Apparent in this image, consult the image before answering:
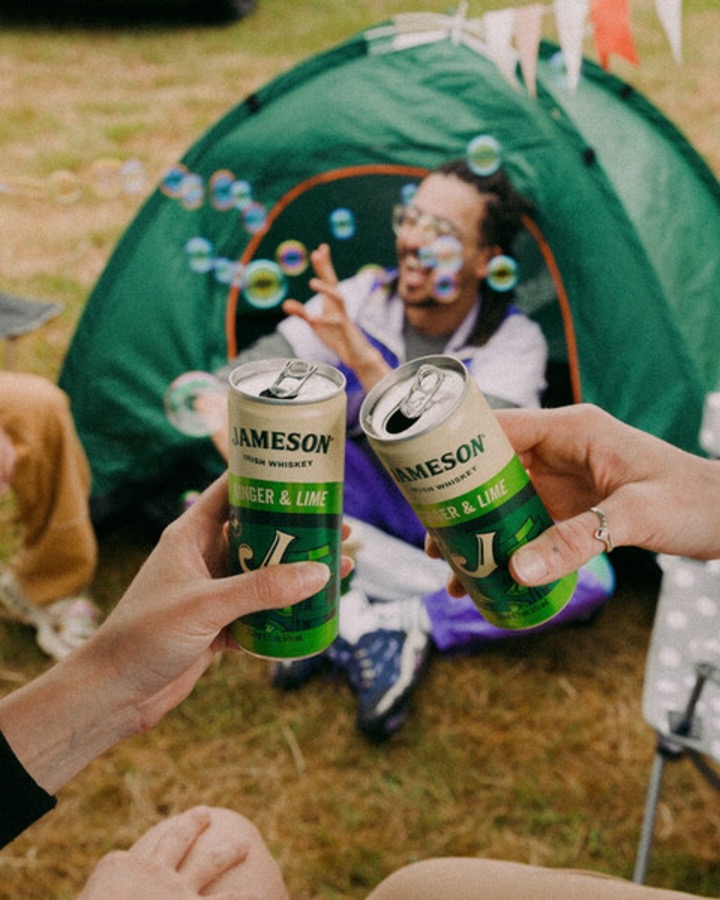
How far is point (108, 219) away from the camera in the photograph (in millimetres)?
3998

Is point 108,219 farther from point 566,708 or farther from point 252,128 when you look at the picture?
point 566,708

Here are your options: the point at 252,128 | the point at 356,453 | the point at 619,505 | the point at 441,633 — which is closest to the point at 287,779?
the point at 441,633

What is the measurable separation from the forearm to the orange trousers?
1029mm

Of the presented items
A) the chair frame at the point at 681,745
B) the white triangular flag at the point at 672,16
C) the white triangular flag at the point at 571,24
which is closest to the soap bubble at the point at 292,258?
the white triangular flag at the point at 571,24

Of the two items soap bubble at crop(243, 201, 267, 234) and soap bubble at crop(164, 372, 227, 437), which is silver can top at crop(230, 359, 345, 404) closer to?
soap bubble at crop(164, 372, 227, 437)

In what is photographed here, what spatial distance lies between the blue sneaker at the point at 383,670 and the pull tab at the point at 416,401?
1.20 meters

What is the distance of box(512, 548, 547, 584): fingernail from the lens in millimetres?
1027

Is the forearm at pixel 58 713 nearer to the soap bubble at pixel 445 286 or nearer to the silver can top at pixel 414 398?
the silver can top at pixel 414 398

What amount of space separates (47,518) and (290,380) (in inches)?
54.2

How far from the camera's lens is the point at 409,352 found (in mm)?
2369

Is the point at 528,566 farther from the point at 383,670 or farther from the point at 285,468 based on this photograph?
the point at 383,670

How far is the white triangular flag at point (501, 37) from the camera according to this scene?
1.92 meters

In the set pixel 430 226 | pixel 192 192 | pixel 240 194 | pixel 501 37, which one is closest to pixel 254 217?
pixel 240 194

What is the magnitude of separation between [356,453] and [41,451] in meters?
0.78
